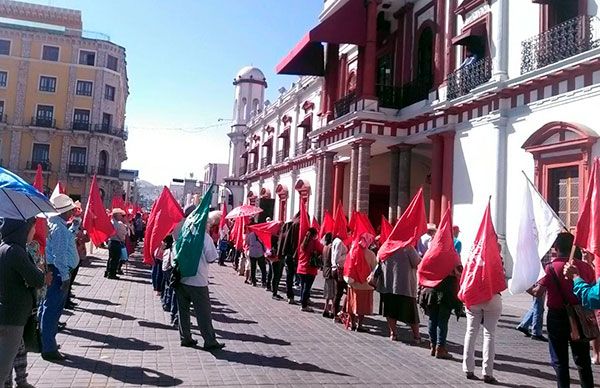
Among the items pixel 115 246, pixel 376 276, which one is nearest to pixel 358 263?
pixel 376 276

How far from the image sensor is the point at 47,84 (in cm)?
4569

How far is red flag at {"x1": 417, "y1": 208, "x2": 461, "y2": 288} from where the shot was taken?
663 centimetres

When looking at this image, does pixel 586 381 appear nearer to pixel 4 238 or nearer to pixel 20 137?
pixel 4 238

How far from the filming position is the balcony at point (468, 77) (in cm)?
1358

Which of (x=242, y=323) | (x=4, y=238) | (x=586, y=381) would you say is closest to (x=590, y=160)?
(x=586, y=381)

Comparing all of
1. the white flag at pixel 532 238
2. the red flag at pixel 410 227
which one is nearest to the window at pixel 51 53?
the red flag at pixel 410 227

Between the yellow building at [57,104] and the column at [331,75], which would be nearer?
the column at [331,75]

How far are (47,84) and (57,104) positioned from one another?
190 centimetres

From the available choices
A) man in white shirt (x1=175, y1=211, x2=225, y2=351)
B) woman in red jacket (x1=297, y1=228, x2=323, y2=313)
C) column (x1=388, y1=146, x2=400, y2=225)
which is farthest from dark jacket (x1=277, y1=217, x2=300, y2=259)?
column (x1=388, y1=146, x2=400, y2=225)

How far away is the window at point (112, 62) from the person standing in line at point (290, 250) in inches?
1614

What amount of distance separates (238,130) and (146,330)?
36263mm

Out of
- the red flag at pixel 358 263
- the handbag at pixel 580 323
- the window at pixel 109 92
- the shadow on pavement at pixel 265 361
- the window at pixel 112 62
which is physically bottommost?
the shadow on pavement at pixel 265 361

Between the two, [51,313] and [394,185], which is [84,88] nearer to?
[394,185]

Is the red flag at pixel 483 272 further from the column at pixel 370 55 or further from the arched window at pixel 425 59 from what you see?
the column at pixel 370 55
